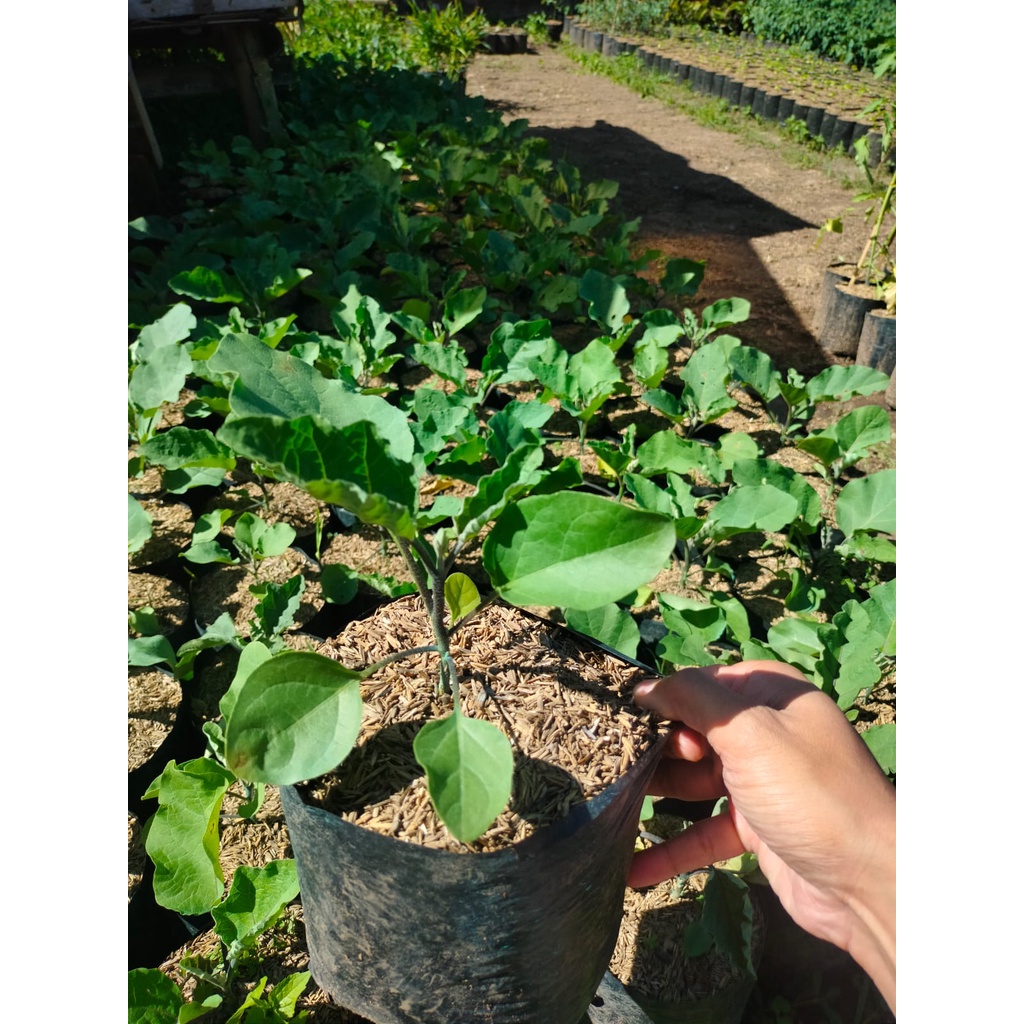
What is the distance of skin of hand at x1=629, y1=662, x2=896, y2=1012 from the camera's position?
1.03 m

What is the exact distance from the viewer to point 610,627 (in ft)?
5.29

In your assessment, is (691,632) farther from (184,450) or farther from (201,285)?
(201,285)

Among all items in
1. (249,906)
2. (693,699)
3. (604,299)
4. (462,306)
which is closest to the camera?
(693,699)

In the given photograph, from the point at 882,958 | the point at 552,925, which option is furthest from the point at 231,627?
the point at 882,958

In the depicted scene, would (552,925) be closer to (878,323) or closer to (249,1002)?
(249,1002)

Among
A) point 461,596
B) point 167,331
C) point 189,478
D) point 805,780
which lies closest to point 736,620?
point 805,780

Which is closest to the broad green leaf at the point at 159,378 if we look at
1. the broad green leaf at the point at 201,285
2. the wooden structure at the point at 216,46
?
the broad green leaf at the point at 201,285

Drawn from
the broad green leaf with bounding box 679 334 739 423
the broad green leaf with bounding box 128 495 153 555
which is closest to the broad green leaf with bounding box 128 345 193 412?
the broad green leaf with bounding box 128 495 153 555

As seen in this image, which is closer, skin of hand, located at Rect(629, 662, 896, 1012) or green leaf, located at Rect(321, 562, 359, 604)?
skin of hand, located at Rect(629, 662, 896, 1012)

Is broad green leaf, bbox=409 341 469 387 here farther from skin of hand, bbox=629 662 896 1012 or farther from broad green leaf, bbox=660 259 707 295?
skin of hand, bbox=629 662 896 1012

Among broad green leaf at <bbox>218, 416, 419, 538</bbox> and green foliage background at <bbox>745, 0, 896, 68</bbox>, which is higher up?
green foliage background at <bbox>745, 0, 896, 68</bbox>

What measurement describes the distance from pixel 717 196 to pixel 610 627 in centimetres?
566

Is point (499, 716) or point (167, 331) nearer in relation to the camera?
point (499, 716)

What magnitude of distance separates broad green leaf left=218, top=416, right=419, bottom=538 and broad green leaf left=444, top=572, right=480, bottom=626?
0.53 ft
